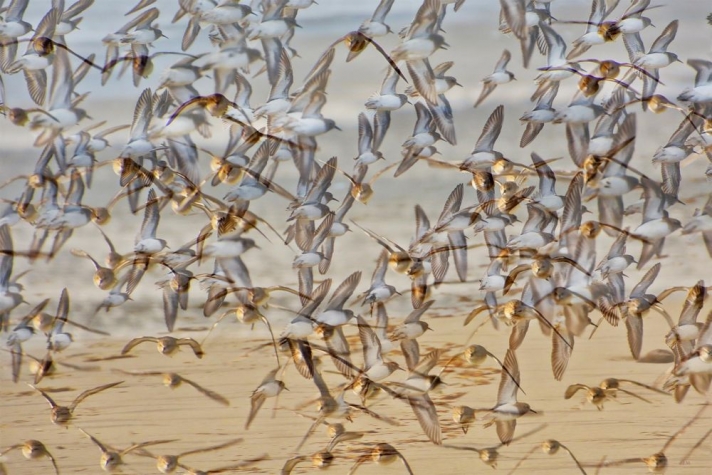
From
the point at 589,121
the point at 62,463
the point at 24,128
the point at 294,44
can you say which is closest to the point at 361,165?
the point at 294,44

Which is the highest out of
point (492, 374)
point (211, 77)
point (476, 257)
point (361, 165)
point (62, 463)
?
point (211, 77)

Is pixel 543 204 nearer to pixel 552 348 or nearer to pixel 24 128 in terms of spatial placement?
pixel 552 348

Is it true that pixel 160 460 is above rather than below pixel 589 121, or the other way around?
below

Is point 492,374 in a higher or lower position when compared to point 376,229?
lower

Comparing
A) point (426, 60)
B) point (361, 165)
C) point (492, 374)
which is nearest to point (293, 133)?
point (361, 165)

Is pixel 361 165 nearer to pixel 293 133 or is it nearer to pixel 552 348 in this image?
pixel 293 133
